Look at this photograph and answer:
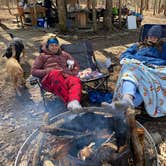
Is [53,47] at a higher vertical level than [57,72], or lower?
higher

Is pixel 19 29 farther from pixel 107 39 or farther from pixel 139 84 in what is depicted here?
pixel 139 84

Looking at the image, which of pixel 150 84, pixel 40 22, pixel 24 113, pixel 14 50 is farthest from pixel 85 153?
pixel 40 22

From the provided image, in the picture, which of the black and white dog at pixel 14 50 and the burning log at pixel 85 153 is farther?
the black and white dog at pixel 14 50

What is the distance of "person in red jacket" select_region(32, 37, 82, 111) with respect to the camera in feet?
11.3

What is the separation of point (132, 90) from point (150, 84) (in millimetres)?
373

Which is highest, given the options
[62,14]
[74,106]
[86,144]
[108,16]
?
[62,14]

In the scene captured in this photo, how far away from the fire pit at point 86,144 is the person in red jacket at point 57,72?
75 centimetres

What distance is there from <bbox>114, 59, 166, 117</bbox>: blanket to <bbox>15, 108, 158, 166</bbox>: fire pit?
2.97ft

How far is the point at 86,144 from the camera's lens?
2.24 meters

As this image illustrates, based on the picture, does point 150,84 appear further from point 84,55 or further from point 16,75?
point 16,75

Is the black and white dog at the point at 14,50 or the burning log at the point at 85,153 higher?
the black and white dog at the point at 14,50

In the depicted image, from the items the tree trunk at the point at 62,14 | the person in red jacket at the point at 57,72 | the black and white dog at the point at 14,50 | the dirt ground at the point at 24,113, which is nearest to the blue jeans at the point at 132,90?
Result: the dirt ground at the point at 24,113

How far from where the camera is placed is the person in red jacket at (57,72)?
136 inches

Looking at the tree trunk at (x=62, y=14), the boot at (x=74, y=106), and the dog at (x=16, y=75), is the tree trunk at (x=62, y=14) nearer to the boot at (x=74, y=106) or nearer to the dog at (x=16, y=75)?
the dog at (x=16, y=75)
